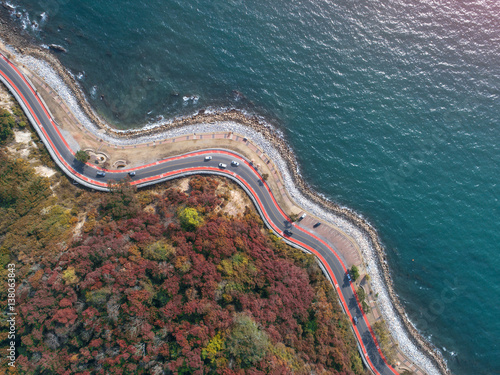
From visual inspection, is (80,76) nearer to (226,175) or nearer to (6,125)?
(6,125)

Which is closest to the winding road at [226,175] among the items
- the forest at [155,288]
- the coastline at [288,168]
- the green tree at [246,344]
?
the forest at [155,288]

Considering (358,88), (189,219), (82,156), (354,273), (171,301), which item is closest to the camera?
(171,301)

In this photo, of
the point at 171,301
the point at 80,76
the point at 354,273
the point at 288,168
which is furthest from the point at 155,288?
the point at 80,76

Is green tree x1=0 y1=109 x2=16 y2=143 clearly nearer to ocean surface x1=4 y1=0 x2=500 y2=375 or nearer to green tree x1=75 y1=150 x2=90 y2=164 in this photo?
green tree x1=75 y1=150 x2=90 y2=164

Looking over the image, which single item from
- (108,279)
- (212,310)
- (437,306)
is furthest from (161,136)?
(437,306)

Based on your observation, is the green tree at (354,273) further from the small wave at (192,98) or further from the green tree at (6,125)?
the green tree at (6,125)
